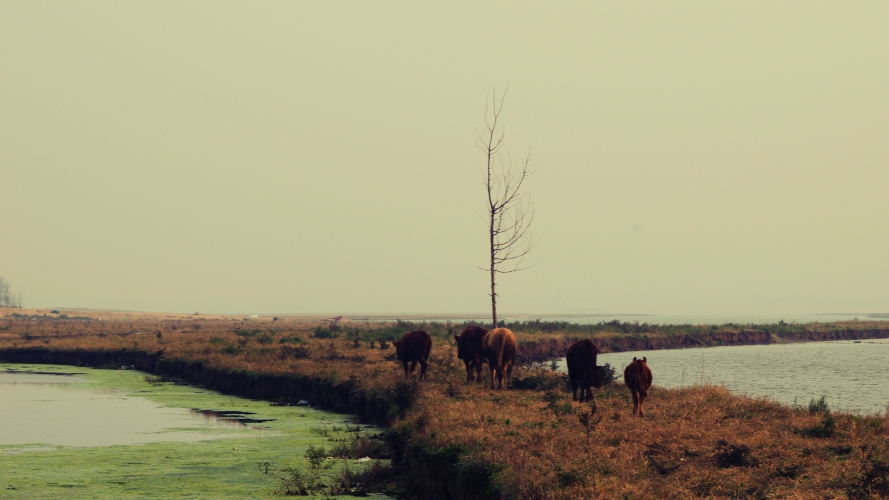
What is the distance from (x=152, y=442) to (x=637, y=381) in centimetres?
1385

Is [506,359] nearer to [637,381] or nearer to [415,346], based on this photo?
[415,346]

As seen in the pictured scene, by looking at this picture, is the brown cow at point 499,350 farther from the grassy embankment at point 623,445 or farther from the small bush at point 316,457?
the small bush at point 316,457

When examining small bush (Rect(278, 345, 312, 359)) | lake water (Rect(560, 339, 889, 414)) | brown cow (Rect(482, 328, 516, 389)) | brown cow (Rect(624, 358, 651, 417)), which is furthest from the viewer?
small bush (Rect(278, 345, 312, 359))

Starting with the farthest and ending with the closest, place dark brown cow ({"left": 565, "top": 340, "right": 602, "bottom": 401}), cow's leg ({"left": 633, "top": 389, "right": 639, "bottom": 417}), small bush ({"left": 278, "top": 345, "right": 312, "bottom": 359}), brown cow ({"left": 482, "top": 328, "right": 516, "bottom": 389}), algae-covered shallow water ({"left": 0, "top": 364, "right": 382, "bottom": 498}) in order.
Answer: small bush ({"left": 278, "top": 345, "right": 312, "bottom": 359}) < brown cow ({"left": 482, "top": 328, "right": 516, "bottom": 389}) < dark brown cow ({"left": 565, "top": 340, "right": 602, "bottom": 401}) < cow's leg ({"left": 633, "top": 389, "right": 639, "bottom": 417}) < algae-covered shallow water ({"left": 0, "top": 364, "right": 382, "bottom": 498})

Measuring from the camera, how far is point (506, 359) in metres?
27.1

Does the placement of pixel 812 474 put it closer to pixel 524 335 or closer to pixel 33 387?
pixel 33 387

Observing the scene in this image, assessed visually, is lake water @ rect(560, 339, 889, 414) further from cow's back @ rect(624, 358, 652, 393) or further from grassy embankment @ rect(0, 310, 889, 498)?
cow's back @ rect(624, 358, 652, 393)

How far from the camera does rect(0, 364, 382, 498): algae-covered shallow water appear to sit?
17.3 meters

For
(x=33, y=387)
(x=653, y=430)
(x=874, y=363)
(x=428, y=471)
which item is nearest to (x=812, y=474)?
(x=653, y=430)

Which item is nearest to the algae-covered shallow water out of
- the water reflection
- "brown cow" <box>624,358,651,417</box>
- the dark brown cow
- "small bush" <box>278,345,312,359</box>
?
the water reflection

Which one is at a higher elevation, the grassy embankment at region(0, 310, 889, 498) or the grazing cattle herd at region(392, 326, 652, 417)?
the grazing cattle herd at region(392, 326, 652, 417)

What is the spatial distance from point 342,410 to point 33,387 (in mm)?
19870

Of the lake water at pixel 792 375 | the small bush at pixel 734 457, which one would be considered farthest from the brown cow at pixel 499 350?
the small bush at pixel 734 457

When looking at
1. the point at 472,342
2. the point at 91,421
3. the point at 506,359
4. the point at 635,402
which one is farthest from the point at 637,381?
the point at 91,421
